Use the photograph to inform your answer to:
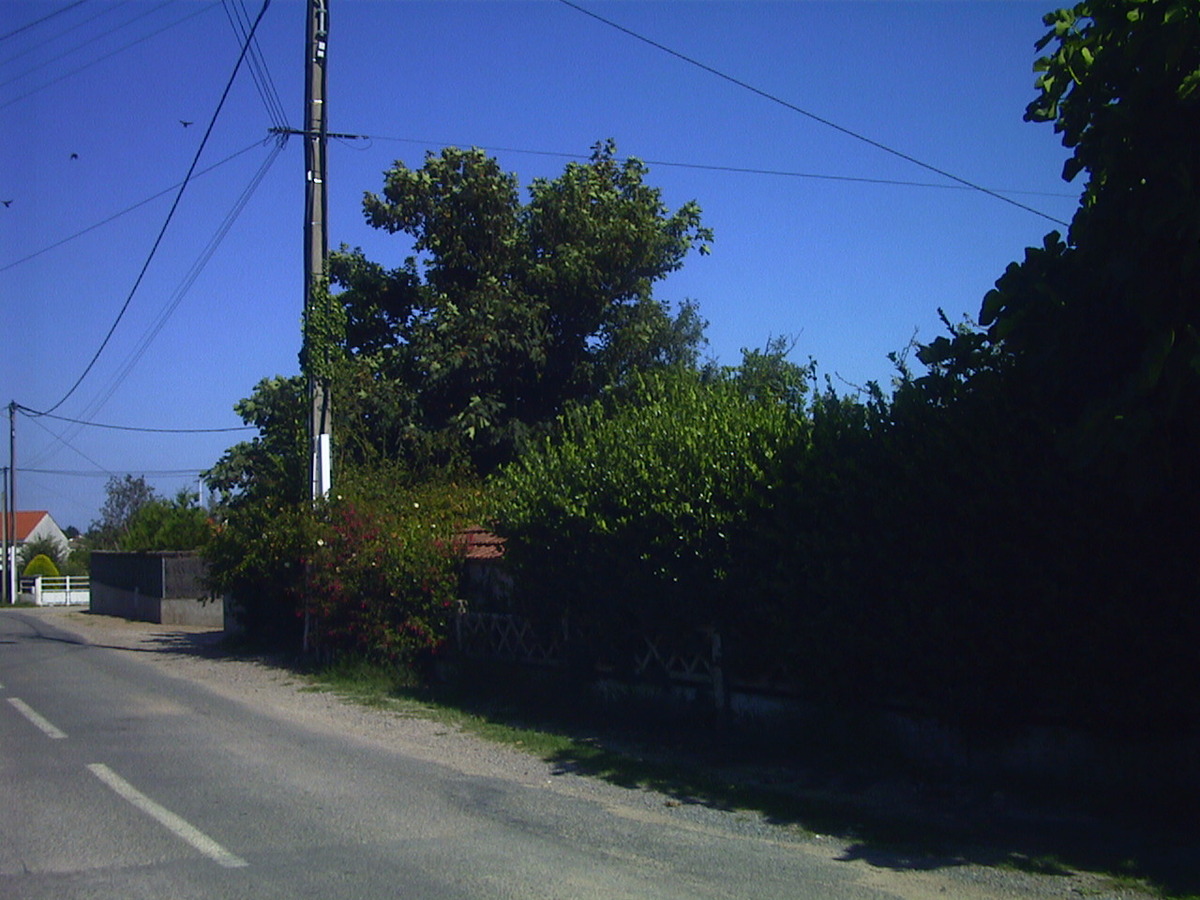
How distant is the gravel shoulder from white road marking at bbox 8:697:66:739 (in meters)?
2.46

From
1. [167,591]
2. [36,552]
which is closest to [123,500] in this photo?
[36,552]

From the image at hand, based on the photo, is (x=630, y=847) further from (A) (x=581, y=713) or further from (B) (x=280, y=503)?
(B) (x=280, y=503)

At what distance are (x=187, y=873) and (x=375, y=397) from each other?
14297mm

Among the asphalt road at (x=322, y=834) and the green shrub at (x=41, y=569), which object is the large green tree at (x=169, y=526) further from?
the asphalt road at (x=322, y=834)

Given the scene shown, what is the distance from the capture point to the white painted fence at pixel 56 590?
55438 millimetres

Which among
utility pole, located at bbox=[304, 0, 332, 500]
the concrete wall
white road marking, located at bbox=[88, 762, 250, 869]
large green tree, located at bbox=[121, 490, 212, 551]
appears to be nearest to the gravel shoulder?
white road marking, located at bbox=[88, 762, 250, 869]

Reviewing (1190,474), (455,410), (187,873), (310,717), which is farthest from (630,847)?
(455,410)

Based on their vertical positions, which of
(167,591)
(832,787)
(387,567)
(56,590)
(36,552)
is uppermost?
(36,552)

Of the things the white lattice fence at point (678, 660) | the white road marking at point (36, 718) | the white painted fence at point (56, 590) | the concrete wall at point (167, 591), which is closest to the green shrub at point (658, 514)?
the white lattice fence at point (678, 660)

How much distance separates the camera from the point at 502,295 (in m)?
21.2

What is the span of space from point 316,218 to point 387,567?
21.7 feet

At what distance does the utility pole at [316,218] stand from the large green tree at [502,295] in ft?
6.09

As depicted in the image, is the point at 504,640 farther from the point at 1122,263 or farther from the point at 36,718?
the point at 1122,263

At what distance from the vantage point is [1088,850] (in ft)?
23.4
